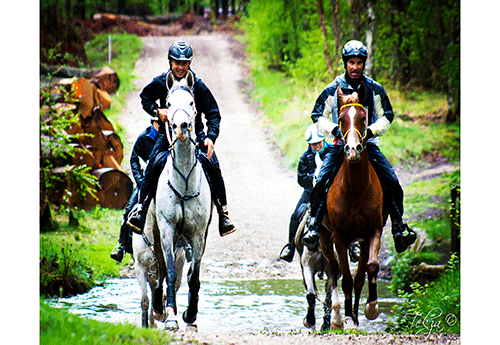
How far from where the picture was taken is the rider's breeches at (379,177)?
6.09 metres

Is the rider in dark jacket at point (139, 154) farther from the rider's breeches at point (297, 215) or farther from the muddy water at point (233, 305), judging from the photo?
the rider's breeches at point (297, 215)

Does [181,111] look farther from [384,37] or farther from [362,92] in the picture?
[384,37]

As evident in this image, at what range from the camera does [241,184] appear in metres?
13.6

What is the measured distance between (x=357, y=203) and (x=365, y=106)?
104 cm

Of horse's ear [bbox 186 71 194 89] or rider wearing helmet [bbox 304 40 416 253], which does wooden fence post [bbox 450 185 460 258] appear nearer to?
rider wearing helmet [bbox 304 40 416 253]

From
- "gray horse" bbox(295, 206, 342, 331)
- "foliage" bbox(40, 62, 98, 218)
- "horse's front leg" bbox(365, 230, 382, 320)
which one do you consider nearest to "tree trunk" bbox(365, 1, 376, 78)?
"foliage" bbox(40, 62, 98, 218)

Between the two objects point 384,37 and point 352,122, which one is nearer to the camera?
point 352,122

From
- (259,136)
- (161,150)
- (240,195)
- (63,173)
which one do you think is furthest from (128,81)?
(161,150)

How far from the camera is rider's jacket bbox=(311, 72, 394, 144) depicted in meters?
5.95

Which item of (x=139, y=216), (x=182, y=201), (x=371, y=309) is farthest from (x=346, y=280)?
(x=139, y=216)

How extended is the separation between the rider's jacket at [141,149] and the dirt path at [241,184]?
2.14 metres

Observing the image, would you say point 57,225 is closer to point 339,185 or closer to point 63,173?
point 63,173

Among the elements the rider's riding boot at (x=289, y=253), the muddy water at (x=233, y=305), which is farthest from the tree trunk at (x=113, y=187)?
the rider's riding boot at (x=289, y=253)
